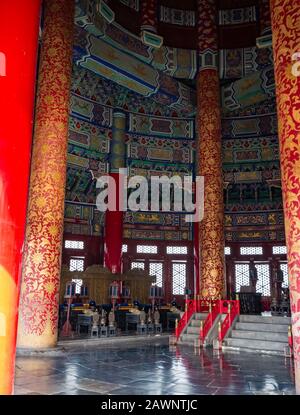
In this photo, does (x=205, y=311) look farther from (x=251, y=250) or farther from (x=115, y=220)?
(x=251, y=250)

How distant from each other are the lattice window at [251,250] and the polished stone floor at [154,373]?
9.46m

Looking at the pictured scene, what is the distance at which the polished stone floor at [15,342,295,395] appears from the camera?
3904 mm

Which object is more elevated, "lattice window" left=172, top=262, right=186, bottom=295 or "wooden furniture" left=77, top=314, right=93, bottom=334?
"lattice window" left=172, top=262, right=186, bottom=295

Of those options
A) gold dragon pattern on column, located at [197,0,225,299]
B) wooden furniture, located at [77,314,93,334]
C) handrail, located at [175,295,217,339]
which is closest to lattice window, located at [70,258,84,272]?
wooden furniture, located at [77,314,93,334]

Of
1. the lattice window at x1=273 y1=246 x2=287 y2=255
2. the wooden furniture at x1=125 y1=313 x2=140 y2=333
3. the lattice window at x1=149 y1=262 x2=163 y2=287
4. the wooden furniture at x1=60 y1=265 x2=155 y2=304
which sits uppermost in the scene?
the lattice window at x1=273 y1=246 x2=287 y2=255

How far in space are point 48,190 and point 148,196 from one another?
931 centimetres

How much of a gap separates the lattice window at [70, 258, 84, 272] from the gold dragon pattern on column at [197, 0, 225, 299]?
19.9ft

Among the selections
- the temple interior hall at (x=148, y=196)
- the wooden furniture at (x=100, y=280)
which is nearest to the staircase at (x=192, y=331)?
the temple interior hall at (x=148, y=196)

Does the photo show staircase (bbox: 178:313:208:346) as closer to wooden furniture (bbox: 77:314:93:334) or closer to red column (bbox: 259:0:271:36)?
wooden furniture (bbox: 77:314:93:334)

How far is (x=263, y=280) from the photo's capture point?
15.8 metres

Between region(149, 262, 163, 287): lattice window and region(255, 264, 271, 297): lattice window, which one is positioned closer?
region(255, 264, 271, 297): lattice window

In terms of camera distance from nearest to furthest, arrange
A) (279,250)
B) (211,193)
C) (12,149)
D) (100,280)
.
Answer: (12,149) < (211,193) < (100,280) < (279,250)

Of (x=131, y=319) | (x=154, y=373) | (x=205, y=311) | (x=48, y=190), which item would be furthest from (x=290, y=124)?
(x=131, y=319)

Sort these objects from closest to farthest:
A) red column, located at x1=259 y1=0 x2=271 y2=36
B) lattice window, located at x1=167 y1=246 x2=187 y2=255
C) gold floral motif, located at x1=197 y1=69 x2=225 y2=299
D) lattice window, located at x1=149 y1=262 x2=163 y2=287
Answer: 1. gold floral motif, located at x1=197 y1=69 x2=225 y2=299
2. red column, located at x1=259 y1=0 x2=271 y2=36
3. lattice window, located at x1=149 y1=262 x2=163 y2=287
4. lattice window, located at x1=167 y1=246 x2=187 y2=255
